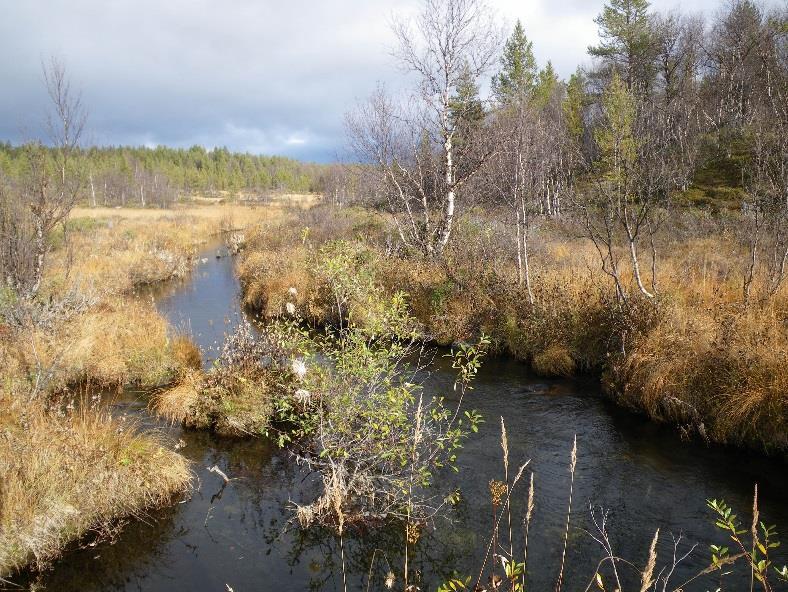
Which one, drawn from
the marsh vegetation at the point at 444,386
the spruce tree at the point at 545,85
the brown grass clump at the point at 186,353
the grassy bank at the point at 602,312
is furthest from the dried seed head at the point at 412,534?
the spruce tree at the point at 545,85

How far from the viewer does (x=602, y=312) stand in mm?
11930

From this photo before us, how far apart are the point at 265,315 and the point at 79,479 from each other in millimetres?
11135

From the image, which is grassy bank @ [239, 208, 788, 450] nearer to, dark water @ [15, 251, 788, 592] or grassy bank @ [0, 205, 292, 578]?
dark water @ [15, 251, 788, 592]

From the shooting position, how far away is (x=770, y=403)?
7.86 m

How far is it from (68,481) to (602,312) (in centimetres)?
1036

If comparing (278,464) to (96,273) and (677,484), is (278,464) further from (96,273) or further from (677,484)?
(96,273)

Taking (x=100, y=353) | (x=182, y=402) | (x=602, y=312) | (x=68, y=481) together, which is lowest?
(x=182, y=402)

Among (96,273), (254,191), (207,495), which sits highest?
(254,191)

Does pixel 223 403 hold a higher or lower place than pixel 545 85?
lower

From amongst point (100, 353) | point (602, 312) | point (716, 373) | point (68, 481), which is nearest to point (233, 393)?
point (68, 481)

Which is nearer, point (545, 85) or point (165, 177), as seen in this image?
point (545, 85)

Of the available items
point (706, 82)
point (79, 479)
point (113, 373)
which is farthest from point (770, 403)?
point (706, 82)

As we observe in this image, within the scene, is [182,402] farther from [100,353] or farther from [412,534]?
[412,534]

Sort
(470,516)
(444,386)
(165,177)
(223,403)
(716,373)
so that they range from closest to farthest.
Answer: (470,516) → (716,373) → (223,403) → (444,386) → (165,177)
